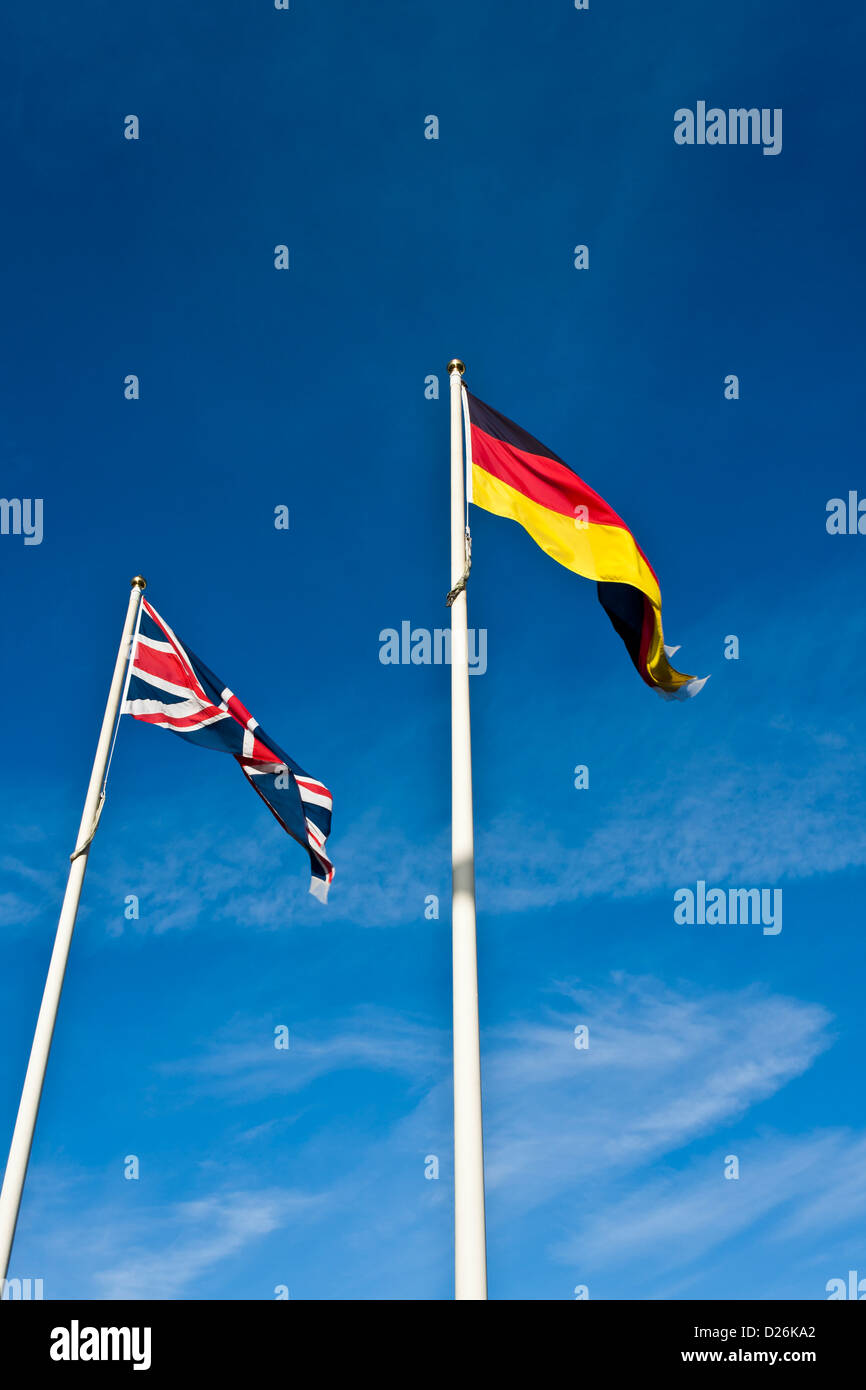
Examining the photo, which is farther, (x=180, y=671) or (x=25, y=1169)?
(x=180, y=671)

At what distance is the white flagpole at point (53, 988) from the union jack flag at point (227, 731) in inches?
35.6

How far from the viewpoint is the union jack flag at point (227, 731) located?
15.5m

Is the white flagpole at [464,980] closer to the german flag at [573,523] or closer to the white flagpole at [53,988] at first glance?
the german flag at [573,523]

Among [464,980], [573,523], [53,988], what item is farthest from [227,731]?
[464,980]

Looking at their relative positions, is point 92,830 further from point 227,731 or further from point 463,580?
point 463,580

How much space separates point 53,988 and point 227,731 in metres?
4.39

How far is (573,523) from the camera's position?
12219mm
